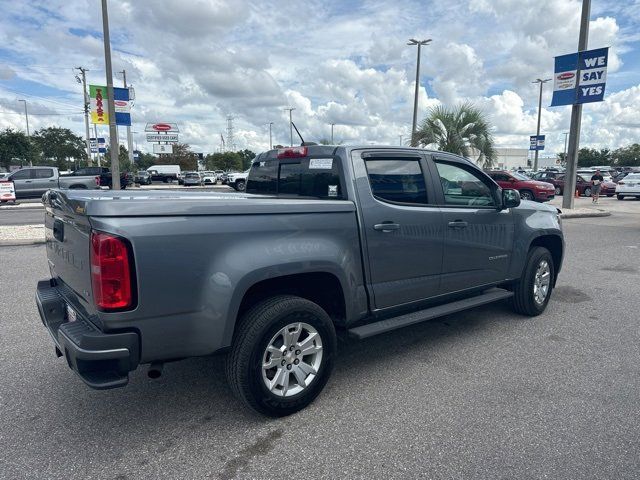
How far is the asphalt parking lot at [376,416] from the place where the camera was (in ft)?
8.47

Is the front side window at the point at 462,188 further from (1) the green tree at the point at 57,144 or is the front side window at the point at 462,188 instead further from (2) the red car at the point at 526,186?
(1) the green tree at the point at 57,144

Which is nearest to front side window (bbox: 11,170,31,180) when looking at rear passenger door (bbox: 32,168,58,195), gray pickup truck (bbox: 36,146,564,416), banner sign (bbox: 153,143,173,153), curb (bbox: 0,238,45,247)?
rear passenger door (bbox: 32,168,58,195)

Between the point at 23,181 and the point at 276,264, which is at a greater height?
the point at 276,264

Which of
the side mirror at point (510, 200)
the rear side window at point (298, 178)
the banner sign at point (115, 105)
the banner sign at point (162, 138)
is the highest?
the banner sign at point (162, 138)

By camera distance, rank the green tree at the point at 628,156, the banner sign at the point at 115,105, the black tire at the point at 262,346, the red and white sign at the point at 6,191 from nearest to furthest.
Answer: the black tire at the point at 262,346
the banner sign at the point at 115,105
the red and white sign at the point at 6,191
the green tree at the point at 628,156

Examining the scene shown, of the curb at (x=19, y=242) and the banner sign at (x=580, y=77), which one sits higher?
the banner sign at (x=580, y=77)

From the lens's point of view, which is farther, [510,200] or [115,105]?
[115,105]

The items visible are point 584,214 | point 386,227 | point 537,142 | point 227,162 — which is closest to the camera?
point 386,227

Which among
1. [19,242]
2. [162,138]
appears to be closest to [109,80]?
[19,242]

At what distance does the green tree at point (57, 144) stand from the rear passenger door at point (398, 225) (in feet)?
269

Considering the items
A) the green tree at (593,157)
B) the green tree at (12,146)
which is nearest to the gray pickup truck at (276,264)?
the green tree at (12,146)

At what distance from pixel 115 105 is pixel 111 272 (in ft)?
54.3

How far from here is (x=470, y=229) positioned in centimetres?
425

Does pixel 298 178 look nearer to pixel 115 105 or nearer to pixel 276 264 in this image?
pixel 276 264
